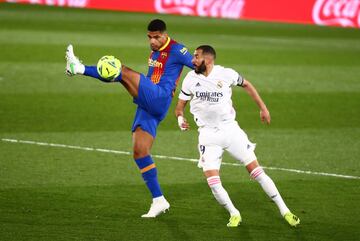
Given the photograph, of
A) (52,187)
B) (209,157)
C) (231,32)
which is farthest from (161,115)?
(231,32)

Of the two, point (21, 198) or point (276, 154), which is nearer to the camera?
point (21, 198)

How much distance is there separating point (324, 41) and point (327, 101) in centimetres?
1045

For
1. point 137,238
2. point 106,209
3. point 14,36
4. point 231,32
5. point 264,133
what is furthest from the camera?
point 231,32

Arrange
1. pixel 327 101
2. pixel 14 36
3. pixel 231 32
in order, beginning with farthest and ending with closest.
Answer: pixel 231 32 < pixel 14 36 < pixel 327 101

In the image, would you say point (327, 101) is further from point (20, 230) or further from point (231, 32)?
point (231, 32)

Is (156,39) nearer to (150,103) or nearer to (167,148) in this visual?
(150,103)

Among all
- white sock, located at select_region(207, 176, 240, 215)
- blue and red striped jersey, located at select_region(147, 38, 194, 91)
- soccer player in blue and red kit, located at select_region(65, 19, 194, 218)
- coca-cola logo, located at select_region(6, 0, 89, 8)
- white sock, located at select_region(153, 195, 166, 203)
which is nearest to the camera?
white sock, located at select_region(207, 176, 240, 215)

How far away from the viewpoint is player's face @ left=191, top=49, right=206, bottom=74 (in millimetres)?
9555

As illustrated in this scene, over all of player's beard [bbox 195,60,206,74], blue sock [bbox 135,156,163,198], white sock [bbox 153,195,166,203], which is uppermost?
player's beard [bbox 195,60,206,74]

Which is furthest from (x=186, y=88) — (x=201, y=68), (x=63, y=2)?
(x=63, y=2)

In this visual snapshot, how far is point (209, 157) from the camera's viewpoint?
31.3 feet

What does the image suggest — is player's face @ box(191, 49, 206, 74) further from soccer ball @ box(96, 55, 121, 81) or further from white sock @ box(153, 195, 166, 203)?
white sock @ box(153, 195, 166, 203)

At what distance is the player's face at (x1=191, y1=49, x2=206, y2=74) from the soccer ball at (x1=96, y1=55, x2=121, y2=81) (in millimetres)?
832

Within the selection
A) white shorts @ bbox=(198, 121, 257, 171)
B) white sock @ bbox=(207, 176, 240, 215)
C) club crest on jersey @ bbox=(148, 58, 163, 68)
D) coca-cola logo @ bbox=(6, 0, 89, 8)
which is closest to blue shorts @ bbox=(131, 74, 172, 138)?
club crest on jersey @ bbox=(148, 58, 163, 68)
